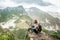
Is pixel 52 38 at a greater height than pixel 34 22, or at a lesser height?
lesser

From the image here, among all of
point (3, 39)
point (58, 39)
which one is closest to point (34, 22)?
point (58, 39)

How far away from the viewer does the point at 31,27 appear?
82.2 ft

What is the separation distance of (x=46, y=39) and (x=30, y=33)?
2.30m

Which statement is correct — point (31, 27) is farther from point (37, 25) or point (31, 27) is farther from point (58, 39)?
point (58, 39)

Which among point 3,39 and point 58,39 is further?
point 3,39

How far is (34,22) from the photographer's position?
25016mm

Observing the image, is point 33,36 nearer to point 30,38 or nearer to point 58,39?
point 30,38

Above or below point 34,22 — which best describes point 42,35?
below

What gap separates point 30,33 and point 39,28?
1475 millimetres

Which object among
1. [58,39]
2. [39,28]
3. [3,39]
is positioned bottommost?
[3,39]

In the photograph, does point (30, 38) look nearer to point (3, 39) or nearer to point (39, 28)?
point (39, 28)

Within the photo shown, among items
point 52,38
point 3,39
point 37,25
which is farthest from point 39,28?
point 3,39

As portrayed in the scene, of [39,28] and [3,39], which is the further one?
[3,39]

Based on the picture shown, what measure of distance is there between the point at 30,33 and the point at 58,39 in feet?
12.9
